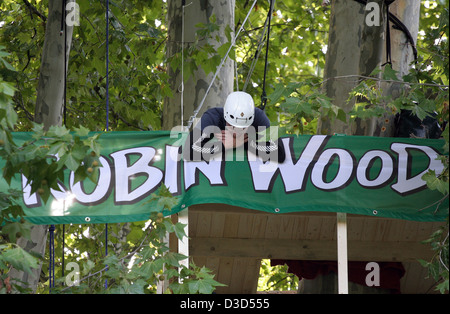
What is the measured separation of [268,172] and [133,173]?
1246 millimetres

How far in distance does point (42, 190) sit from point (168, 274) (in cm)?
127

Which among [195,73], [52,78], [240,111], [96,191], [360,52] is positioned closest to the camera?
[96,191]

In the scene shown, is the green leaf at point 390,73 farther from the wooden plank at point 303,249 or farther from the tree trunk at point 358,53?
the wooden plank at point 303,249

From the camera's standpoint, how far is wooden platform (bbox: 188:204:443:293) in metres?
8.27

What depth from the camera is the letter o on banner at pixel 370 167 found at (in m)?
7.57

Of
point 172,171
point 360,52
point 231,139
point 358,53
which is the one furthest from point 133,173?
point 358,53

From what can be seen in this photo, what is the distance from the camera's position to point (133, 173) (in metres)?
7.49

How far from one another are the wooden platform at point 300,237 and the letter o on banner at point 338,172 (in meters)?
0.63

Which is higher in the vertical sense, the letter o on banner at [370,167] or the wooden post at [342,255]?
Answer: the letter o on banner at [370,167]

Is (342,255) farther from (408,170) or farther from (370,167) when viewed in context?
(408,170)

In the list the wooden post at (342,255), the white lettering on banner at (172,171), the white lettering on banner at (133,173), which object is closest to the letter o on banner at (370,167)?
the wooden post at (342,255)

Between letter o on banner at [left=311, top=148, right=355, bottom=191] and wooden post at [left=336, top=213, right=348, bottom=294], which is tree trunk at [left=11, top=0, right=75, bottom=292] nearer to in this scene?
letter o on banner at [left=311, top=148, right=355, bottom=191]

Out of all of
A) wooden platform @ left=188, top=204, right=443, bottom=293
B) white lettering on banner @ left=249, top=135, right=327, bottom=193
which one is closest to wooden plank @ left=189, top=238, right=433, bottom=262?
wooden platform @ left=188, top=204, right=443, bottom=293
